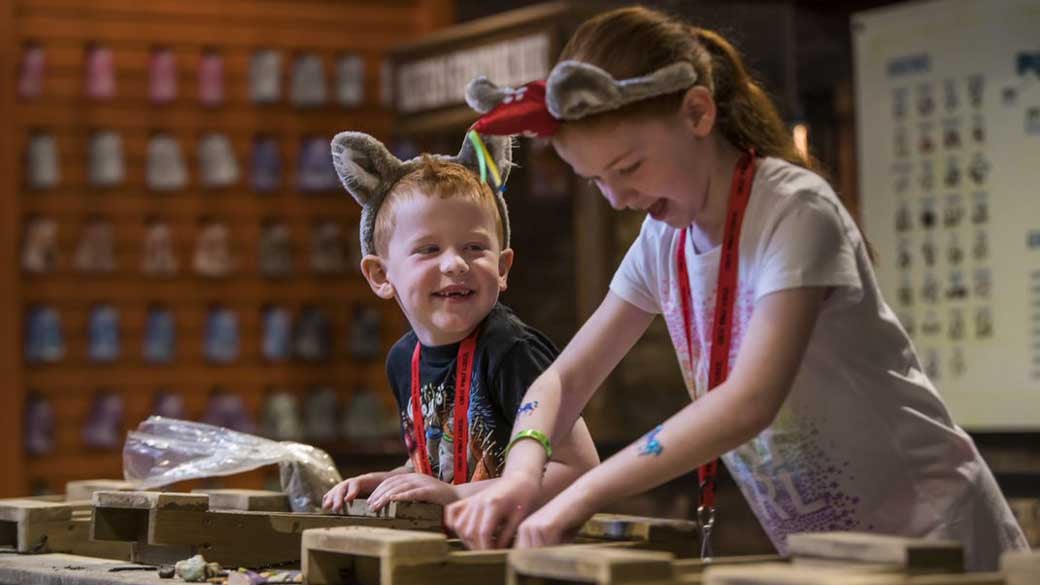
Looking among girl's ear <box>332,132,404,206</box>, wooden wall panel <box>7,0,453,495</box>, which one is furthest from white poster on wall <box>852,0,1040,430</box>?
girl's ear <box>332,132,404,206</box>

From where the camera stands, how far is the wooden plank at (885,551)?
5.57 feet

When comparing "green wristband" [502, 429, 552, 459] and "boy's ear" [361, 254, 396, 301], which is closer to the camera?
"green wristband" [502, 429, 552, 459]

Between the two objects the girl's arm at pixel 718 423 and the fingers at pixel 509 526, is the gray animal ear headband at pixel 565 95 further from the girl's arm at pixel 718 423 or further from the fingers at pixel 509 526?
the fingers at pixel 509 526

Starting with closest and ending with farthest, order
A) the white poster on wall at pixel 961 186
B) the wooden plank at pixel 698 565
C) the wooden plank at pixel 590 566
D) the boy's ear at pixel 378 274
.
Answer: the wooden plank at pixel 590 566 → the wooden plank at pixel 698 565 → the boy's ear at pixel 378 274 → the white poster on wall at pixel 961 186

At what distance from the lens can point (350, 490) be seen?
2588 mm

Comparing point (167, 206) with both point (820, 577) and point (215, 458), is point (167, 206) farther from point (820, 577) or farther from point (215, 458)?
point (820, 577)

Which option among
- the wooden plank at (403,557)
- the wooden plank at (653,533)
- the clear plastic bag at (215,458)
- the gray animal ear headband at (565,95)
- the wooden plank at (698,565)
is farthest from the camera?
the clear plastic bag at (215,458)

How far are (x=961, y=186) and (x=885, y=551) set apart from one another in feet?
15.4

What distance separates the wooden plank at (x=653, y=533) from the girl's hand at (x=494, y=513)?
0.24 metres

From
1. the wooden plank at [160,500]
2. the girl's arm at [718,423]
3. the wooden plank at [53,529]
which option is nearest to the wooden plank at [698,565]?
the girl's arm at [718,423]

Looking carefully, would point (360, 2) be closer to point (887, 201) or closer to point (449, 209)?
point (887, 201)

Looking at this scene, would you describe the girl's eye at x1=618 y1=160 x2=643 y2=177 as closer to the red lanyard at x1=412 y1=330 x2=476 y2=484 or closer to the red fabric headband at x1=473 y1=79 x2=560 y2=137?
the red fabric headband at x1=473 y1=79 x2=560 y2=137

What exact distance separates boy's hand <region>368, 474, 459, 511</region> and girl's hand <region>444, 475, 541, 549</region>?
0.76 feet

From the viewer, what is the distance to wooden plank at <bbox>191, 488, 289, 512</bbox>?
285cm
